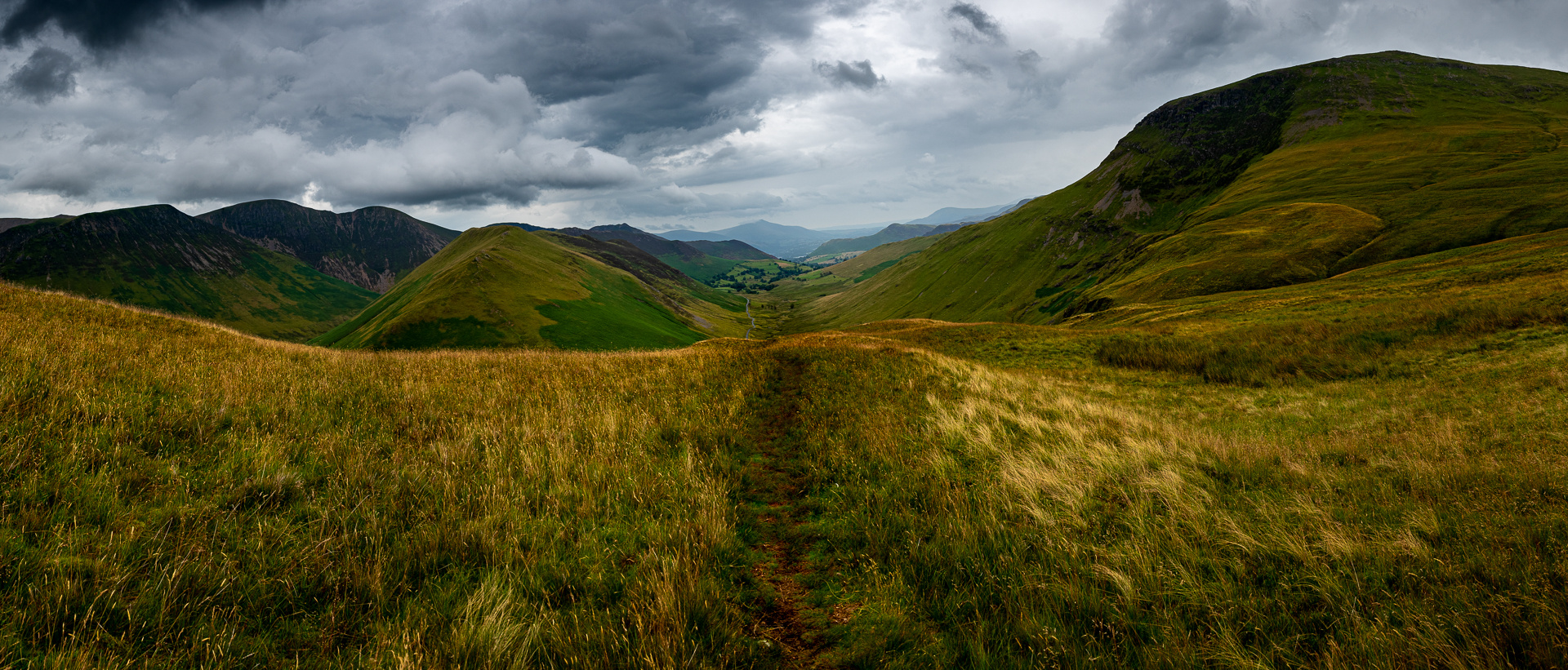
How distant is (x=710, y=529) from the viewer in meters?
6.14

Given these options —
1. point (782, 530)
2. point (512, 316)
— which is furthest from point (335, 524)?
point (512, 316)

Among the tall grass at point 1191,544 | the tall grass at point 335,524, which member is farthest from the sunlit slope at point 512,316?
the tall grass at point 1191,544

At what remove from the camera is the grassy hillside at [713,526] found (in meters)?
3.98

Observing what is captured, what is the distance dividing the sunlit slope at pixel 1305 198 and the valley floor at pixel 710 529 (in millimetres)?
82544

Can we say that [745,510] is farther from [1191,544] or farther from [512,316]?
[512,316]

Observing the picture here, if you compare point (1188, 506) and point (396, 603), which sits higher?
point (396, 603)

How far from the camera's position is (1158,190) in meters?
179

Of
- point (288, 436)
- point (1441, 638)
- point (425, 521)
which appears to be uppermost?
point (288, 436)

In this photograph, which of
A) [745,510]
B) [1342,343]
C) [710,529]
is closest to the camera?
[710,529]

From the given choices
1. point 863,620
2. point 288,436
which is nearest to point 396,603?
point 863,620

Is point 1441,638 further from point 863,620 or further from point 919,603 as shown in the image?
point 863,620

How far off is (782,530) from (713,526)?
140 cm

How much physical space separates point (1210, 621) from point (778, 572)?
415 cm

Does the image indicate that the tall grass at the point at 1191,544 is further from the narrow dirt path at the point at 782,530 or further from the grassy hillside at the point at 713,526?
the narrow dirt path at the point at 782,530
